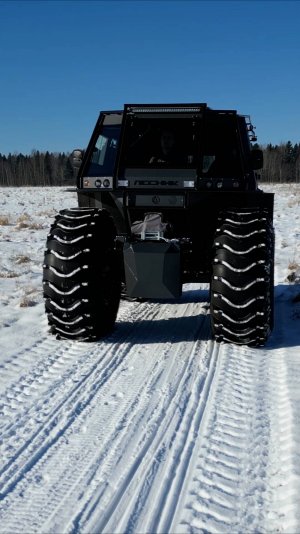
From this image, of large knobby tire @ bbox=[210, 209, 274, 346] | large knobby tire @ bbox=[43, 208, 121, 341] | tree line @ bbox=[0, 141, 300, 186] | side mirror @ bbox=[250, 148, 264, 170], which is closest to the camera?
large knobby tire @ bbox=[210, 209, 274, 346]

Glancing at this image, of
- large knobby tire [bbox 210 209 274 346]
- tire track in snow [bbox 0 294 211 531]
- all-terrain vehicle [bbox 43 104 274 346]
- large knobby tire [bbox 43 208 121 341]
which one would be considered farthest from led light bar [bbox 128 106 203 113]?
tire track in snow [bbox 0 294 211 531]

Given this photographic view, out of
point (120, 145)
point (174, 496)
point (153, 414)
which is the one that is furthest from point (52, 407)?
point (120, 145)

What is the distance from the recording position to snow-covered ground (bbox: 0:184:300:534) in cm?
290

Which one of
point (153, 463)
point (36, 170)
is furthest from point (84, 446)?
point (36, 170)

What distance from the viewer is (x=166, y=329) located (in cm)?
651

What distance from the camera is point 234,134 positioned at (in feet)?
21.6

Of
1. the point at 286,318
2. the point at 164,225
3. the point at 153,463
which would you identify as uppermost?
the point at 164,225

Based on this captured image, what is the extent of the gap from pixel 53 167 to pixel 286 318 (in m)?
99.6

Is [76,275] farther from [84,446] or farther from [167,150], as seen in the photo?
[84,446]

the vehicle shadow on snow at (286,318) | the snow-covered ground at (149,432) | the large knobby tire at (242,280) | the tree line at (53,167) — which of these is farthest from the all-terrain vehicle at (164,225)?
the tree line at (53,167)

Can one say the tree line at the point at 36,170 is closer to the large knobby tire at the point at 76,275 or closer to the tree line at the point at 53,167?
the tree line at the point at 53,167

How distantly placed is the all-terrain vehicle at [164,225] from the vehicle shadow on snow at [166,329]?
0.31 metres

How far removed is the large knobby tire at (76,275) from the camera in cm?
566

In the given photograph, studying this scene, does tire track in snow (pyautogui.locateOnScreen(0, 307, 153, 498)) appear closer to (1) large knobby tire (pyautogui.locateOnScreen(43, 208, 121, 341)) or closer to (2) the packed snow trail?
(2) the packed snow trail
